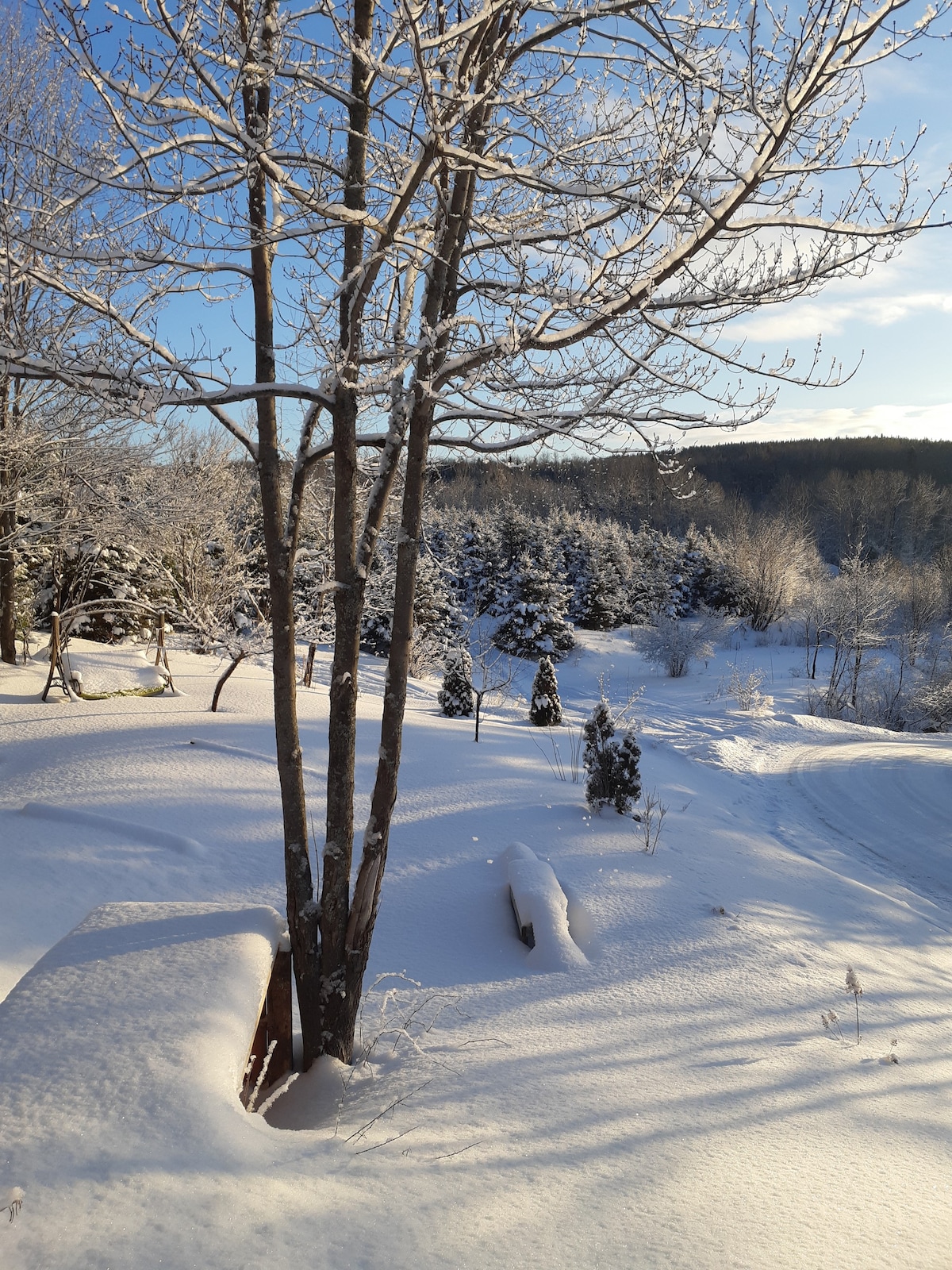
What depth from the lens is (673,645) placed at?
82.0ft

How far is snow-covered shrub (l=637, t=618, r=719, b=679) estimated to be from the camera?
980 inches

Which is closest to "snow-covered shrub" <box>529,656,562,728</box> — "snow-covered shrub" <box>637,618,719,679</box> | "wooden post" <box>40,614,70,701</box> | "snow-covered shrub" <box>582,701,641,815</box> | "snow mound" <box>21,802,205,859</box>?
"snow-covered shrub" <box>582,701,641,815</box>

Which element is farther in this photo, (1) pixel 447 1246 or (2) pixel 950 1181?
(2) pixel 950 1181

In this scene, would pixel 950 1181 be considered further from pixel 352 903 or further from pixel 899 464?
pixel 899 464

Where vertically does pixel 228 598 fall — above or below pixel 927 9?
below

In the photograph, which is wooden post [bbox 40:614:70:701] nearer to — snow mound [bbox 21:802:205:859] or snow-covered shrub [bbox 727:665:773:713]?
snow mound [bbox 21:802:205:859]

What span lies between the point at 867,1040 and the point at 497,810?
3.31 metres

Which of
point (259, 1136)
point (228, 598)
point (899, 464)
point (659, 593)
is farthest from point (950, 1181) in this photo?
point (899, 464)

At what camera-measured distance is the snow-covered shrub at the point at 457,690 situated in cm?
1419

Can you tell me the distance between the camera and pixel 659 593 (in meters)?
34.3

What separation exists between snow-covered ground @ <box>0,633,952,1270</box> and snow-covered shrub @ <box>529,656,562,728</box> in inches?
198

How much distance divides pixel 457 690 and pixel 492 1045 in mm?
11029

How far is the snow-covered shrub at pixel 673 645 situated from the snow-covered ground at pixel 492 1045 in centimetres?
1608

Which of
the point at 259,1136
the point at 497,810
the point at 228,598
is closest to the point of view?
the point at 259,1136
